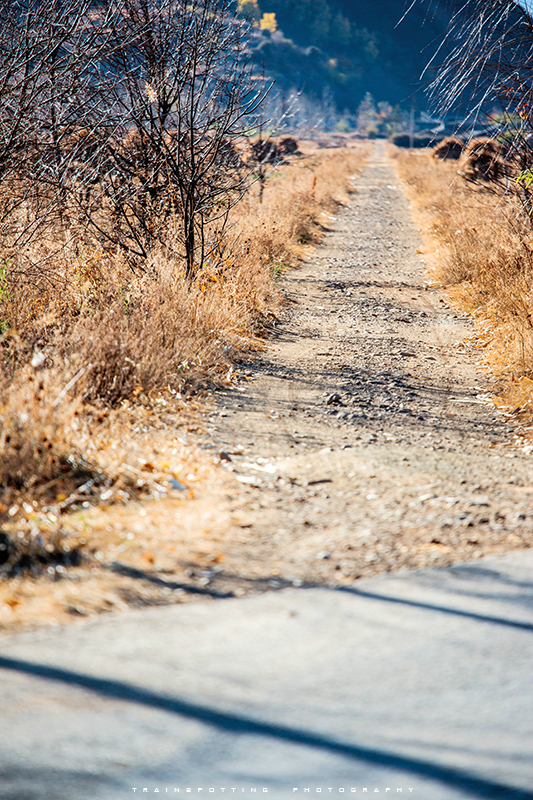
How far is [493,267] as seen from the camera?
9500 millimetres

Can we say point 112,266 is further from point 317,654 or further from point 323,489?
point 317,654

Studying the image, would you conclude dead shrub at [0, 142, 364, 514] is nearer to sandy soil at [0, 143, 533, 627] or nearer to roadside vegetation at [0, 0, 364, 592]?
roadside vegetation at [0, 0, 364, 592]

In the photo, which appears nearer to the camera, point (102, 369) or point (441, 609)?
point (441, 609)

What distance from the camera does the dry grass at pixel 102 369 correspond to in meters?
3.47

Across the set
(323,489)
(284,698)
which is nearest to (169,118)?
(323,489)

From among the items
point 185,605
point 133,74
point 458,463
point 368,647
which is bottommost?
point 185,605

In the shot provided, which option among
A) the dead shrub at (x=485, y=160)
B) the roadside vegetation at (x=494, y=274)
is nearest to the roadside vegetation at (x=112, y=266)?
the roadside vegetation at (x=494, y=274)

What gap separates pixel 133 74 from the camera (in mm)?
7988

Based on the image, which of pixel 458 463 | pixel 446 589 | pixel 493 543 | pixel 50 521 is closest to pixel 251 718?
pixel 446 589

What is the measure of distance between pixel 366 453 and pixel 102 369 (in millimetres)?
2140

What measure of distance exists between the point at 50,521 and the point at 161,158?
6.15 meters

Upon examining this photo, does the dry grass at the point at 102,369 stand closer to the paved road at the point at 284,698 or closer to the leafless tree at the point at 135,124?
the leafless tree at the point at 135,124

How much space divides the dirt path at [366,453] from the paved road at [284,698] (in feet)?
1.18

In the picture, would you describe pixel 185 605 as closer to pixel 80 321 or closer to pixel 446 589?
pixel 446 589
